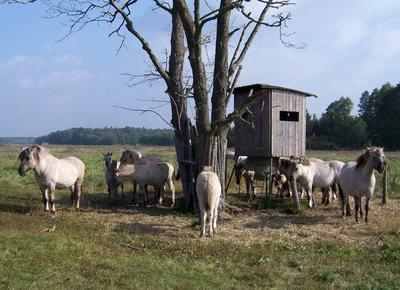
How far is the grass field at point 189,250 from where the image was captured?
8.83 m

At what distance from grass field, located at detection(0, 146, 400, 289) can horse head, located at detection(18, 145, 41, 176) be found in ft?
4.15

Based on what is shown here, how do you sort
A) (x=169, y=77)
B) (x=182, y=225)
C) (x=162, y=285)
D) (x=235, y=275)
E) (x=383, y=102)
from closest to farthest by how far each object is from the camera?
(x=162, y=285) → (x=235, y=275) → (x=182, y=225) → (x=169, y=77) → (x=383, y=102)

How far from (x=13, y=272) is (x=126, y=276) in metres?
1.81

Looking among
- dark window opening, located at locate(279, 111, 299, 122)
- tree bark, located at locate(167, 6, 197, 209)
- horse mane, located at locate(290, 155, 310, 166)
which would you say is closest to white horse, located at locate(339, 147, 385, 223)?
horse mane, located at locate(290, 155, 310, 166)

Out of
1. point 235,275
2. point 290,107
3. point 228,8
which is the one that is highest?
point 228,8

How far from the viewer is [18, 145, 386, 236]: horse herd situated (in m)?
13.4

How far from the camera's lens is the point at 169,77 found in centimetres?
1833

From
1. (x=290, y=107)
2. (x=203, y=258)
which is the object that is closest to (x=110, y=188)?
(x=290, y=107)

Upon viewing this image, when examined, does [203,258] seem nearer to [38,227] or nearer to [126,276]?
[126,276]

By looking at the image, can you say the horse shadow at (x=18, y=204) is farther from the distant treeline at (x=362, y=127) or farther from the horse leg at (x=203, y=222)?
the distant treeline at (x=362, y=127)

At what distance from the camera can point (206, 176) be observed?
43.8ft

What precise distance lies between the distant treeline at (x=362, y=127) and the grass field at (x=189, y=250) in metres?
55.8

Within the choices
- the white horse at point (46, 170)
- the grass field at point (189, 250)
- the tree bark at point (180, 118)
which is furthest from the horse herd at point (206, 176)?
the tree bark at point (180, 118)

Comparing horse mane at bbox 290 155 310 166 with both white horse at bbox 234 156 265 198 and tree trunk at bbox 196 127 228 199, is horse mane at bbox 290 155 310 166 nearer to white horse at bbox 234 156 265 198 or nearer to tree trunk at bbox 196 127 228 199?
white horse at bbox 234 156 265 198
